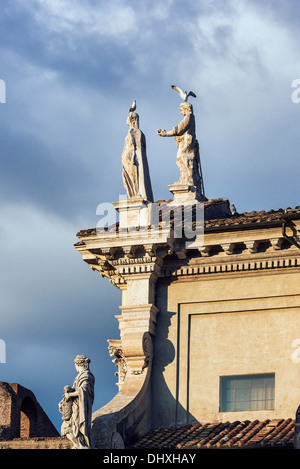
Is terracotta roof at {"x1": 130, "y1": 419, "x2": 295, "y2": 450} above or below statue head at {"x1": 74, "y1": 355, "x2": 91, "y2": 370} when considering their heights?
below

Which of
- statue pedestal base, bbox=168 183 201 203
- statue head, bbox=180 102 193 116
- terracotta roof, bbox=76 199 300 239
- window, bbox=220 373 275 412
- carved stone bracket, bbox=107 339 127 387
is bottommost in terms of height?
window, bbox=220 373 275 412

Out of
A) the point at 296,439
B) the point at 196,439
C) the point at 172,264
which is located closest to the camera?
the point at 296,439

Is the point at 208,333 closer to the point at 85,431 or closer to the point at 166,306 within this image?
the point at 166,306

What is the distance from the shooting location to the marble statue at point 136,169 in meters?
39.9

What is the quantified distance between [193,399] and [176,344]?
1.37 meters

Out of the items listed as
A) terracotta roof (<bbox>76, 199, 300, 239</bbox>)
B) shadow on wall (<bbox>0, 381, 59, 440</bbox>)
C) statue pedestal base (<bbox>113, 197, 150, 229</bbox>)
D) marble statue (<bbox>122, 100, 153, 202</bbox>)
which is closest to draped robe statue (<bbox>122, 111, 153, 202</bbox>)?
marble statue (<bbox>122, 100, 153, 202</bbox>)

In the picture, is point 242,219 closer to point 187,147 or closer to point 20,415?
point 187,147

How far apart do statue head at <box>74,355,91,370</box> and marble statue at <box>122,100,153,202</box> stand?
5.22 m

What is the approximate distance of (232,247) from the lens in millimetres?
38531

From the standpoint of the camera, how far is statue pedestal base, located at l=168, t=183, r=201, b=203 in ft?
132

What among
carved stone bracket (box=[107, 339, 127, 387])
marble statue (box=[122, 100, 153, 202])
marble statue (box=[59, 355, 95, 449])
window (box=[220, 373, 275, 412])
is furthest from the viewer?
marble statue (box=[122, 100, 153, 202])

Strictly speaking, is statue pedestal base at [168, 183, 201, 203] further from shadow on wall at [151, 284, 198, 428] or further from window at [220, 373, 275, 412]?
window at [220, 373, 275, 412]
